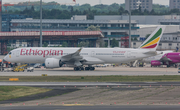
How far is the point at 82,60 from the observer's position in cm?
5931

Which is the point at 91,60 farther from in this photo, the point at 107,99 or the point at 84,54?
the point at 107,99

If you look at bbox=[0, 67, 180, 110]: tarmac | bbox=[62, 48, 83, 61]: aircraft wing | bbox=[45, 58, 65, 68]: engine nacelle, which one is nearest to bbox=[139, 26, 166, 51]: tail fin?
bbox=[62, 48, 83, 61]: aircraft wing

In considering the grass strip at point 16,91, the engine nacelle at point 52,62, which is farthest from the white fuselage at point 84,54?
the grass strip at point 16,91

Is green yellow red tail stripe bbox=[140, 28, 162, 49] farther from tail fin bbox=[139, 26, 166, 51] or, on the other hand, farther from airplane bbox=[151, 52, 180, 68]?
airplane bbox=[151, 52, 180, 68]

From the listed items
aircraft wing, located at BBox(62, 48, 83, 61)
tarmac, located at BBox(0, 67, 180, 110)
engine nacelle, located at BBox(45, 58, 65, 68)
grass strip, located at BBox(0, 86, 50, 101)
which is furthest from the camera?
aircraft wing, located at BBox(62, 48, 83, 61)

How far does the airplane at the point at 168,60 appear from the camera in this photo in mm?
74781

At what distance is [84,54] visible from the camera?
198ft

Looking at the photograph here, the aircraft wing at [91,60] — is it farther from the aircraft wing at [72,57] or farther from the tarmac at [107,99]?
the tarmac at [107,99]

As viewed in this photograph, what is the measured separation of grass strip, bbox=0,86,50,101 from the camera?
28.4m

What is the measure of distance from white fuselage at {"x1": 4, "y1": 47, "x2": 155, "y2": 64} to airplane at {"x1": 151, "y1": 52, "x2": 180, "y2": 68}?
693 inches

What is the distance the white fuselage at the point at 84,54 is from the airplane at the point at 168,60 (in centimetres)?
1761

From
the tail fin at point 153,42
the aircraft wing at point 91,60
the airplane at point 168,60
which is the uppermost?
the tail fin at point 153,42

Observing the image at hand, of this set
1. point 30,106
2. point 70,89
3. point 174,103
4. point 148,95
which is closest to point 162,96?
point 148,95

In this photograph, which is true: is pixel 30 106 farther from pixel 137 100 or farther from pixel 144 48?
pixel 144 48
